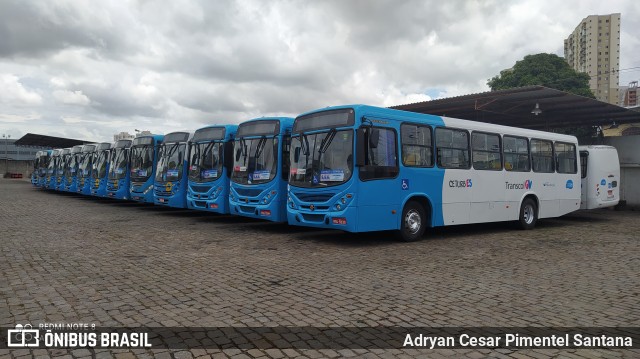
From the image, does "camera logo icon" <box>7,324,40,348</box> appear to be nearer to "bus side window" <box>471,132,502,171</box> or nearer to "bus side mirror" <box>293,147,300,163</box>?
"bus side mirror" <box>293,147,300,163</box>

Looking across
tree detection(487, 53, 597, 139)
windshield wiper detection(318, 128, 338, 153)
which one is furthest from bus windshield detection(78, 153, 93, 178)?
tree detection(487, 53, 597, 139)

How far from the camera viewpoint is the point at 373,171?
32.8ft

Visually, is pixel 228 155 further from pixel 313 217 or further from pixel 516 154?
pixel 516 154

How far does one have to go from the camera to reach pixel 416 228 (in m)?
11.2

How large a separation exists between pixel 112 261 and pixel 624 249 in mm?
10918

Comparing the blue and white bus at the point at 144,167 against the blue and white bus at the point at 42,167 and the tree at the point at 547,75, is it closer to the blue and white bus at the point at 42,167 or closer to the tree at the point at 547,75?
the blue and white bus at the point at 42,167

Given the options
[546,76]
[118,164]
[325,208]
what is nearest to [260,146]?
[325,208]

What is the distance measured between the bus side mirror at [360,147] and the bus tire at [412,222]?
6.15 feet

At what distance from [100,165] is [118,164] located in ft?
9.48

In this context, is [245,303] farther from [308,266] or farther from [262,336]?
[308,266]

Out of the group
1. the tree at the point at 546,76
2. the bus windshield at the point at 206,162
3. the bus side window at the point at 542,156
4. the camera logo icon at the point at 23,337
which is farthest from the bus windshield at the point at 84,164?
the tree at the point at 546,76

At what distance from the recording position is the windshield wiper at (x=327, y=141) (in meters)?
10.2

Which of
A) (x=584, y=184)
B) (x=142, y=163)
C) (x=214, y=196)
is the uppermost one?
(x=142, y=163)

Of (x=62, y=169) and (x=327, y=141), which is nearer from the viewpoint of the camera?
(x=327, y=141)
